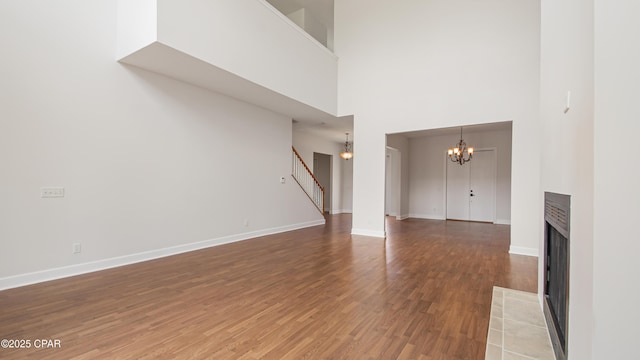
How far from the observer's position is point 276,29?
5336 mm

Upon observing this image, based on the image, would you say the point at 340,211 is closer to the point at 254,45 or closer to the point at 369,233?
the point at 369,233

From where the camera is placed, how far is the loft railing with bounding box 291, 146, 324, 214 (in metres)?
7.70

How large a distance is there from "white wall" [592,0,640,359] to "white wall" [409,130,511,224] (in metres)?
8.56

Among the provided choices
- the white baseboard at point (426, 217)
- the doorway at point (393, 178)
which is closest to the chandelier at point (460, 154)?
the doorway at point (393, 178)

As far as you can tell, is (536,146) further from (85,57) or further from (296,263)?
(85,57)

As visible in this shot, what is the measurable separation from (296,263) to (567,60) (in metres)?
3.68

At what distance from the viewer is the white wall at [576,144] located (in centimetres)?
112

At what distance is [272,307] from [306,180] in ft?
18.3

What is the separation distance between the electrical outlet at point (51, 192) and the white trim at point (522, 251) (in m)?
6.92

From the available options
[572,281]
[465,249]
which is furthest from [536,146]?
[572,281]

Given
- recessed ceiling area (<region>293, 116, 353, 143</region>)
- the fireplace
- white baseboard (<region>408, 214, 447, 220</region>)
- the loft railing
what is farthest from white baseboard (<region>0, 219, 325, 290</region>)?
white baseboard (<region>408, 214, 447, 220</region>)

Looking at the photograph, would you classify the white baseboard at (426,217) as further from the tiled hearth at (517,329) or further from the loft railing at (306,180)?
the tiled hearth at (517,329)

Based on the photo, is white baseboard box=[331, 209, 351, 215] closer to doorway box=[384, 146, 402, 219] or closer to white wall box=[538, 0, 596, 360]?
doorway box=[384, 146, 402, 219]

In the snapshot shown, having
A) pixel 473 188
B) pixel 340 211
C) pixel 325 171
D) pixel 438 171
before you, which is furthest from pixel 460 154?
pixel 325 171
